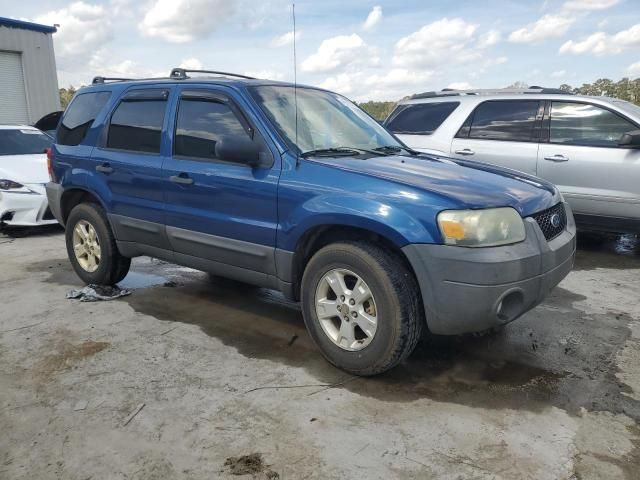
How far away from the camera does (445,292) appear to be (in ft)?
9.53

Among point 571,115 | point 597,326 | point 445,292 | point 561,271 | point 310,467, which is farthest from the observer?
point 571,115

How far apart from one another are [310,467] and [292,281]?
4.48 feet

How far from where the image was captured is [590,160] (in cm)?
599

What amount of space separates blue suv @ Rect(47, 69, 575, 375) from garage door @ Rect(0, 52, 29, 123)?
52.3 ft

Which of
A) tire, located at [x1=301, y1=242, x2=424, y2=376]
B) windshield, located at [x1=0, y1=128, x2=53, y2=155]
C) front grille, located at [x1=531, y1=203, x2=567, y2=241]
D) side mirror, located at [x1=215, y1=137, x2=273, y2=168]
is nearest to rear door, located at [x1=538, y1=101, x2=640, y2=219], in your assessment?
front grille, located at [x1=531, y1=203, x2=567, y2=241]

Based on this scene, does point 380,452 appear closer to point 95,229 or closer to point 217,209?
point 217,209

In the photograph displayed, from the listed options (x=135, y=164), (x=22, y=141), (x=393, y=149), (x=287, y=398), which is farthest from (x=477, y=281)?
(x=22, y=141)

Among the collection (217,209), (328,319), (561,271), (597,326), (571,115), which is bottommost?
(597,326)

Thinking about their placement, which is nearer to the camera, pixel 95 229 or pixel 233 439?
pixel 233 439

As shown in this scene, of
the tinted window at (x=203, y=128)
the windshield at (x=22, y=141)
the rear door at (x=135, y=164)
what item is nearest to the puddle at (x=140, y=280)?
the rear door at (x=135, y=164)

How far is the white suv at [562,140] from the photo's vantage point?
19.3 feet

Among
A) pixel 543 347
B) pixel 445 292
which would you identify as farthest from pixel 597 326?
pixel 445 292

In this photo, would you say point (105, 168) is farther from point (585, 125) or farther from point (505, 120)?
point (585, 125)

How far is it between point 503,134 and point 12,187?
625 cm
